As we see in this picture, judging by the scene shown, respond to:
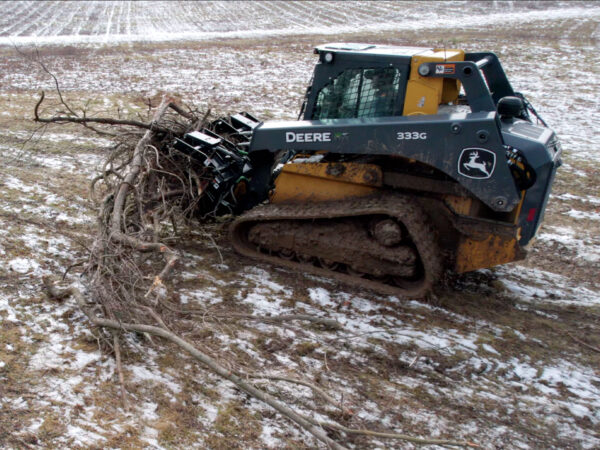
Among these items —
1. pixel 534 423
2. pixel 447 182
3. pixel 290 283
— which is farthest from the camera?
pixel 290 283

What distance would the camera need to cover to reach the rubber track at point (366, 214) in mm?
5180

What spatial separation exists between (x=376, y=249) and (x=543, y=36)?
1796 centimetres

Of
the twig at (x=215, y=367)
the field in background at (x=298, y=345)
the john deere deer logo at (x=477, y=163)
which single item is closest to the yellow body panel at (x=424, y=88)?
the john deere deer logo at (x=477, y=163)

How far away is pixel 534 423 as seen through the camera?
386 cm

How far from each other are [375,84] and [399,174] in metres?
0.91

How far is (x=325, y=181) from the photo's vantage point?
5.66 meters

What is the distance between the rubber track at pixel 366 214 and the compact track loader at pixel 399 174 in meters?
0.01

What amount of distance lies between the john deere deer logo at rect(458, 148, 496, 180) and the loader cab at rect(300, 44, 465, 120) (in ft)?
2.02

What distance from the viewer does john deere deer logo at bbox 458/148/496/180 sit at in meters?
4.80

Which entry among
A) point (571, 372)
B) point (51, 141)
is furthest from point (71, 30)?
point (571, 372)

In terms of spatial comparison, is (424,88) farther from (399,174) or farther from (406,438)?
(406,438)

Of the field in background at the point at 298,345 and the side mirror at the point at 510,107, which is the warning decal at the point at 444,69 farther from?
the field in background at the point at 298,345

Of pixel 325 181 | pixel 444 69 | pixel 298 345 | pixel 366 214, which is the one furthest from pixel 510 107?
pixel 298 345

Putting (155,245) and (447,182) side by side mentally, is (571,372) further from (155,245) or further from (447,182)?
(155,245)
